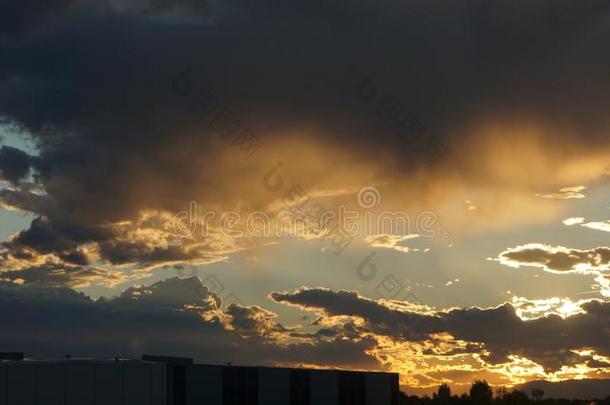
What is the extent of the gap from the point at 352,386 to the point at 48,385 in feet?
102

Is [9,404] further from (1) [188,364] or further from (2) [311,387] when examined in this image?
(2) [311,387]

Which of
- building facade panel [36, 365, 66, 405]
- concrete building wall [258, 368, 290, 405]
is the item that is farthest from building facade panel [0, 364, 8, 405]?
concrete building wall [258, 368, 290, 405]

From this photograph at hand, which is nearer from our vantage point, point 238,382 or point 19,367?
point 19,367

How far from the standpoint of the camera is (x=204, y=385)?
72.0 m

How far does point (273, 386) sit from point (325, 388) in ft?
21.7

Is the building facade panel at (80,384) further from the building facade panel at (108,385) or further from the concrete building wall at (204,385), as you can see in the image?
the concrete building wall at (204,385)

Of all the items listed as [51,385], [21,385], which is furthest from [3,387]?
[51,385]

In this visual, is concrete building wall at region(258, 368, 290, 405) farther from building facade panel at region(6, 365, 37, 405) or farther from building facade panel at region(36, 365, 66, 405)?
building facade panel at region(6, 365, 37, 405)

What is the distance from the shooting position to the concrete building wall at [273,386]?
75.9m

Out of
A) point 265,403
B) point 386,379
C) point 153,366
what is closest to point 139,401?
point 153,366

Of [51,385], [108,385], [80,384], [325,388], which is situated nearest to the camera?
[51,385]

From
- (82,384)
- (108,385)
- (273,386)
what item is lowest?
(273,386)

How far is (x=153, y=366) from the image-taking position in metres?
69.3

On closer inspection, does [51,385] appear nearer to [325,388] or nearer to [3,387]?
[3,387]
